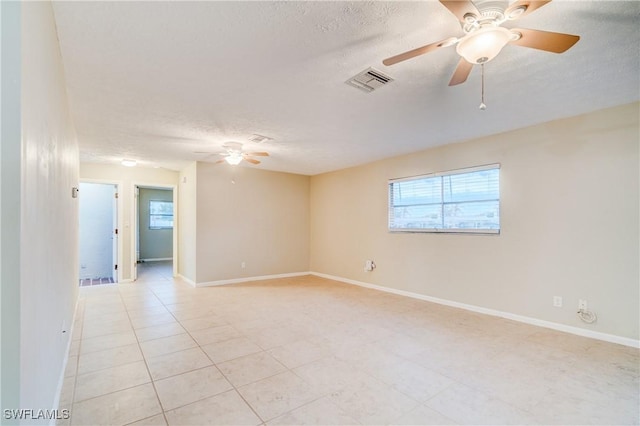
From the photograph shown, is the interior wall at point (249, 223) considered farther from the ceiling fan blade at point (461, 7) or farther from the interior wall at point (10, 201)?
the ceiling fan blade at point (461, 7)

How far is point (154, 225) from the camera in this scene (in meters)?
9.98

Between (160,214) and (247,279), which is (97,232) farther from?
(247,279)

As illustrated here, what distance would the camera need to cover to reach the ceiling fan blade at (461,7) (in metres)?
1.41

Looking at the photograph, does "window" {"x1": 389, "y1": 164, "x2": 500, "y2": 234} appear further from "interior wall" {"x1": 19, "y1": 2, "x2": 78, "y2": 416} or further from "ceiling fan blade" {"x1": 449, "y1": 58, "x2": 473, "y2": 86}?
"interior wall" {"x1": 19, "y1": 2, "x2": 78, "y2": 416}

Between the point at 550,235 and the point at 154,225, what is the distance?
10466mm

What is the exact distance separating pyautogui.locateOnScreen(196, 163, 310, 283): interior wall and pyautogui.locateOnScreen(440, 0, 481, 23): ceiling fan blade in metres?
5.29

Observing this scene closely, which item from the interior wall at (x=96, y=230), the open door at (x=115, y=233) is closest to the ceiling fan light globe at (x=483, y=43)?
the open door at (x=115, y=233)

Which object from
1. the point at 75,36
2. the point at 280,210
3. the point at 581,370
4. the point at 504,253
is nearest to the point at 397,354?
the point at 581,370

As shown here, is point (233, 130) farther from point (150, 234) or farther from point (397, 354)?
point (150, 234)

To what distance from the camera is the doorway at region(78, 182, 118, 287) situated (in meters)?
6.55

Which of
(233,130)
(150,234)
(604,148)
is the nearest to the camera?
(604,148)

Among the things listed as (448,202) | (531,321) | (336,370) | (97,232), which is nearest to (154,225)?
(97,232)

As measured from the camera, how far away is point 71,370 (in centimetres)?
254

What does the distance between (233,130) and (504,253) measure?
12.7ft
